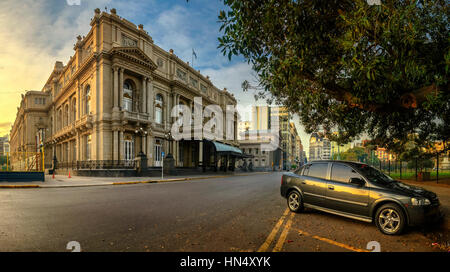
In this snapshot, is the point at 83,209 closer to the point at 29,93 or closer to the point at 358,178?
the point at 358,178

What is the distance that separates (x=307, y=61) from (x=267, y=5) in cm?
162

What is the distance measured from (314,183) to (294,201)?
3.08 feet

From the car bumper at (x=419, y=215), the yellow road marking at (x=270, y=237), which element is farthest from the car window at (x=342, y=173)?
the yellow road marking at (x=270, y=237)

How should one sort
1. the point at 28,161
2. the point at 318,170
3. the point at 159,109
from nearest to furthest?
the point at 318,170 → the point at 28,161 → the point at 159,109

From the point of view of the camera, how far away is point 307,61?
5.20m

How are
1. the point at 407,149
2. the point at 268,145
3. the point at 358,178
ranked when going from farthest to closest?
the point at 268,145 < the point at 407,149 < the point at 358,178

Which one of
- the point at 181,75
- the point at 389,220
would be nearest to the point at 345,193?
the point at 389,220

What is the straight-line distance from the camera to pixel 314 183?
20.0ft

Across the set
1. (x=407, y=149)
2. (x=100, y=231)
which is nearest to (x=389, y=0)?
(x=100, y=231)

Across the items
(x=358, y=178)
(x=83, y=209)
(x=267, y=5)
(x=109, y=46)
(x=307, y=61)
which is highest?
(x=109, y=46)

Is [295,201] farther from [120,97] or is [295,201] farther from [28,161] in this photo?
[120,97]

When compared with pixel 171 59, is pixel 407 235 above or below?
below

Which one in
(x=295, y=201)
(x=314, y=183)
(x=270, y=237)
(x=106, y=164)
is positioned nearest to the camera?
(x=270, y=237)

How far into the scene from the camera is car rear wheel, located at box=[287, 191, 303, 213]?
6406mm
